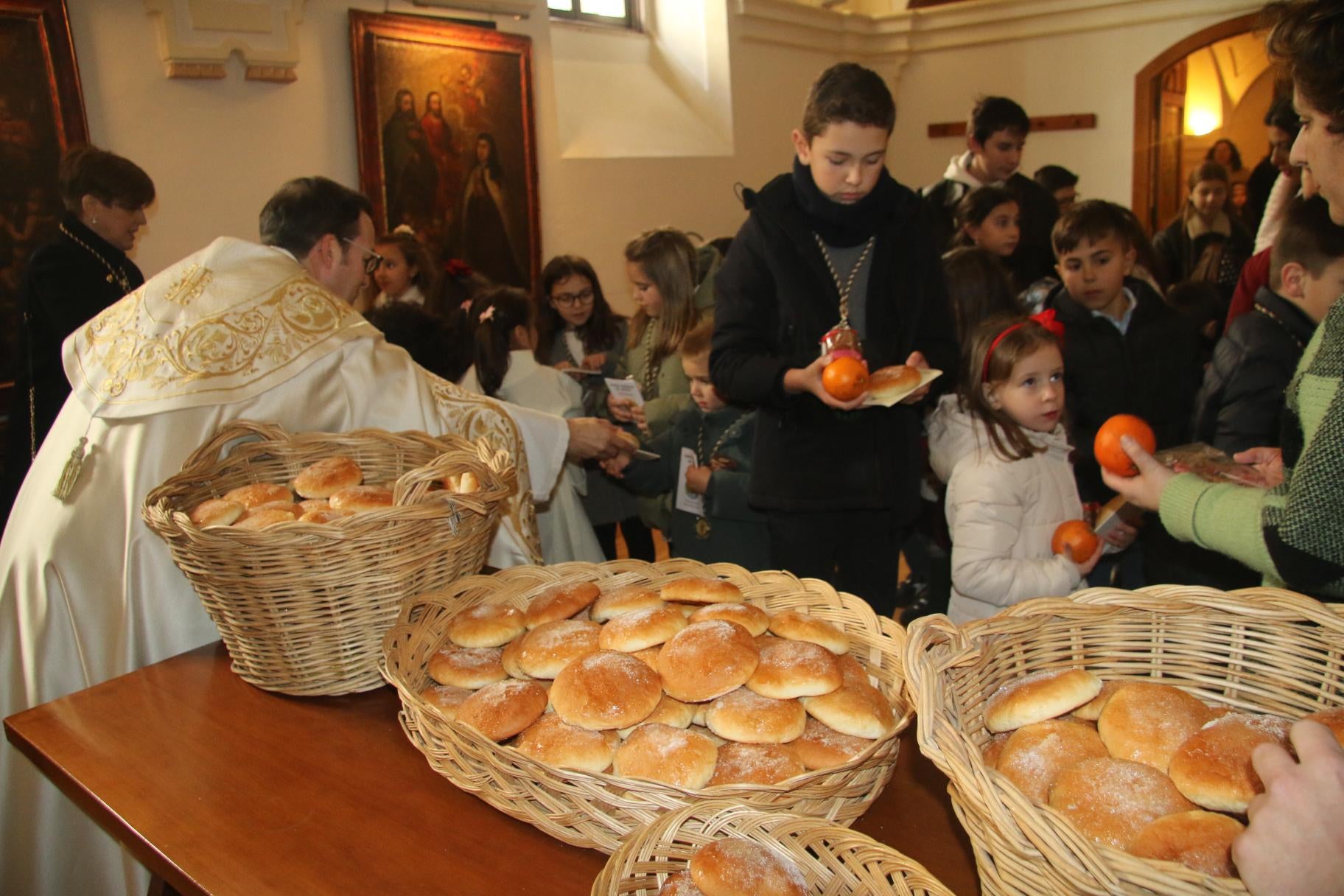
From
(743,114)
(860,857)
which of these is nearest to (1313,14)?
(860,857)

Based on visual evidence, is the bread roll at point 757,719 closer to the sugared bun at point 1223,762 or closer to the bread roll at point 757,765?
the bread roll at point 757,765

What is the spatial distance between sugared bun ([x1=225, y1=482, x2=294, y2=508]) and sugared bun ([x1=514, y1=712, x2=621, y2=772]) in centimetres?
91

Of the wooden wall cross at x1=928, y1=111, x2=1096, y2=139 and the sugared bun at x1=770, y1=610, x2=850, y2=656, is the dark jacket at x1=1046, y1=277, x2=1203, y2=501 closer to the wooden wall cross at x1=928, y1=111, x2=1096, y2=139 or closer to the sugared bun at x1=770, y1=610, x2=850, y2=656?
the sugared bun at x1=770, y1=610, x2=850, y2=656

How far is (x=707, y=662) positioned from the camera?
136cm

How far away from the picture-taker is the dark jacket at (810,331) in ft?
9.54

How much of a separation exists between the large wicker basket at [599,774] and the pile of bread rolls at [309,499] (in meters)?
0.22

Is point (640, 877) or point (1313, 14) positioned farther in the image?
point (1313, 14)

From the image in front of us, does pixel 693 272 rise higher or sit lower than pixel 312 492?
higher

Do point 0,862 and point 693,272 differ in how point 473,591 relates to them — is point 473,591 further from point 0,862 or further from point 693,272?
point 693,272

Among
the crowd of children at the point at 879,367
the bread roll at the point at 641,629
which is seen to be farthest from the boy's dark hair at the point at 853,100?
the bread roll at the point at 641,629

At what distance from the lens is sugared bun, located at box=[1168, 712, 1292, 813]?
1025mm

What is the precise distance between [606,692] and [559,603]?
0.31m

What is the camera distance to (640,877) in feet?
3.37

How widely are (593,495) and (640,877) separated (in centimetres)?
340
